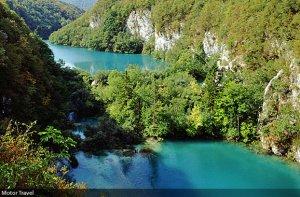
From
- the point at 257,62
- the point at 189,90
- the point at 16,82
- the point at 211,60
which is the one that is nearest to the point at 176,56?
the point at 211,60

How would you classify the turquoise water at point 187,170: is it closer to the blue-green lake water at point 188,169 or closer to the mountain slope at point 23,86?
the blue-green lake water at point 188,169

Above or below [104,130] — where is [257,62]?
above

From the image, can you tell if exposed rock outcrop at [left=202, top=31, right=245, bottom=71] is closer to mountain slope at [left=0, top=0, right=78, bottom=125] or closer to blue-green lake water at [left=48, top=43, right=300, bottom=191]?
blue-green lake water at [left=48, top=43, right=300, bottom=191]

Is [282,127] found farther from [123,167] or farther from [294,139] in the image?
[123,167]

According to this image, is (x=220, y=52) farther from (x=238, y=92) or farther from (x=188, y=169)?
(x=188, y=169)

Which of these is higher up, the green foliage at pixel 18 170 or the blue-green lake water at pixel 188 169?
the green foliage at pixel 18 170


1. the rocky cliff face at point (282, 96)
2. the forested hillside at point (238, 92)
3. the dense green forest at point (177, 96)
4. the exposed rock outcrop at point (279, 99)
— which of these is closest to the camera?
the dense green forest at point (177, 96)

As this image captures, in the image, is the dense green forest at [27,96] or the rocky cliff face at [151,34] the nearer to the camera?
the dense green forest at [27,96]

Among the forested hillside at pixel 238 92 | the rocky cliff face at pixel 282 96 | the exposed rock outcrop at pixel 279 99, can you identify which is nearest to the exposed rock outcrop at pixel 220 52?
the forested hillside at pixel 238 92

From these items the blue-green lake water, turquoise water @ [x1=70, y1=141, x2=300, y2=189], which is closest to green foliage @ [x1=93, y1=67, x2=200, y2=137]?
the blue-green lake water
